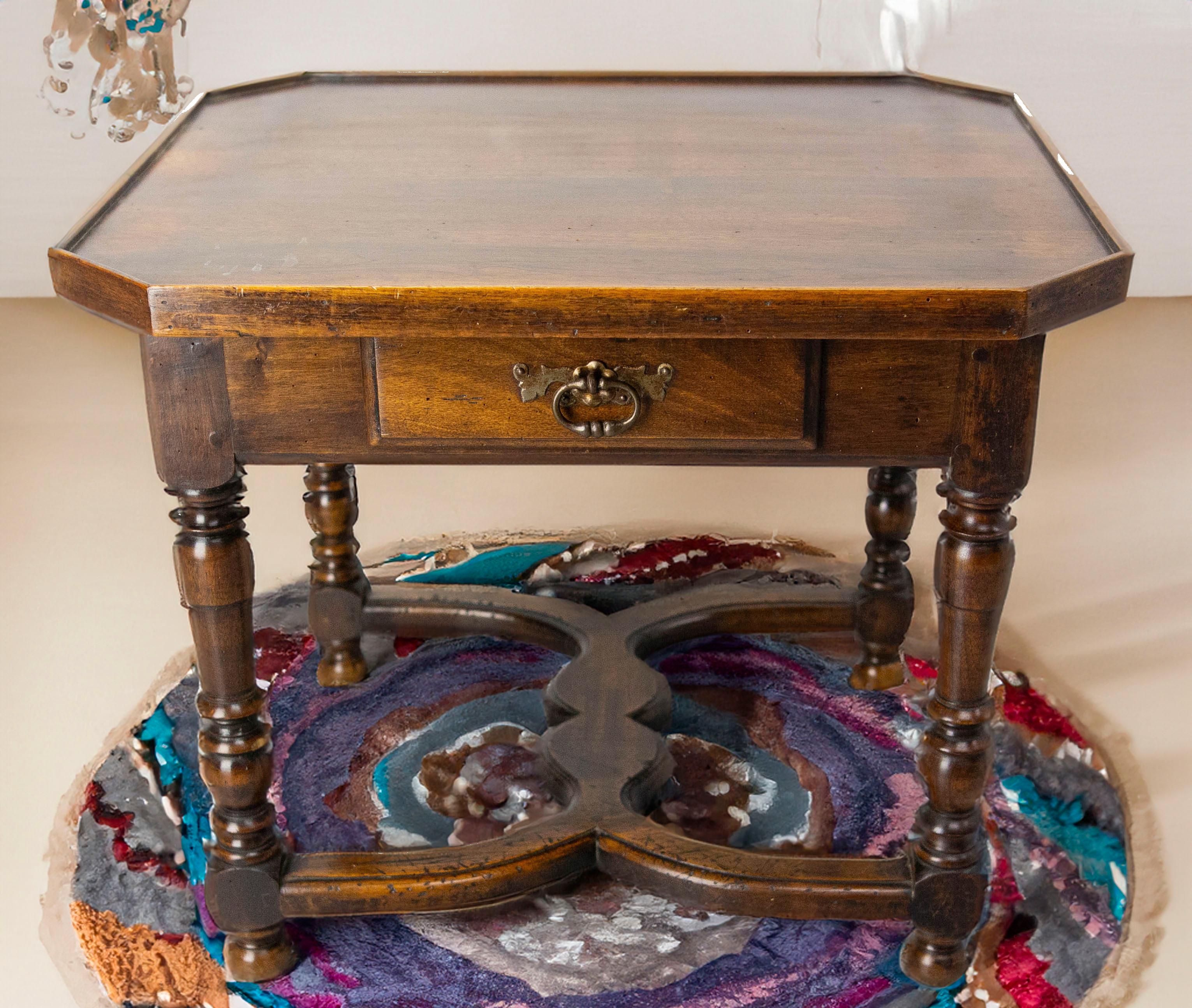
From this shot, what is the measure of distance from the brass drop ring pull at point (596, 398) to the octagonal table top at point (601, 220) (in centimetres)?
9

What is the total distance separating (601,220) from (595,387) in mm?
216

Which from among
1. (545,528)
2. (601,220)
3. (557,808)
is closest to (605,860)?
(557,808)

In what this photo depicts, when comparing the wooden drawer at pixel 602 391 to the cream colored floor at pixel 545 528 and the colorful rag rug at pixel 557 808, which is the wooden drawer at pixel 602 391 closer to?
the colorful rag rug at pixel 557 808

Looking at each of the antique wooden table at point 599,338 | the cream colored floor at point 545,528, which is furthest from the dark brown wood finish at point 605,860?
the cream colored floor at point 545,528

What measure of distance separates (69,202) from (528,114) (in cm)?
212

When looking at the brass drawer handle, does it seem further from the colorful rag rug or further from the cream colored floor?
the cream colored floor

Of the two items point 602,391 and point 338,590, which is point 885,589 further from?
point 602,391

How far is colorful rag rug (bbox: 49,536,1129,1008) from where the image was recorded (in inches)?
65.6

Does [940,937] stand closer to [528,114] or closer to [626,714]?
[626,714]

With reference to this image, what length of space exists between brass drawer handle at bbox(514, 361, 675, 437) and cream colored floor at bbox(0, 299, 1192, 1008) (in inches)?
37.8

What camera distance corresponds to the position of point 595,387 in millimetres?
1350

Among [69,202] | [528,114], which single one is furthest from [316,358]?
[69,202]

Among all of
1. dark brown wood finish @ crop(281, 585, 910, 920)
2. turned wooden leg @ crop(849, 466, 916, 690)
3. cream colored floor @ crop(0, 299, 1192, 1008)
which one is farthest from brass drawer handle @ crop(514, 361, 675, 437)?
cream colored floor @ crop(0, 299, 1192, 1008)

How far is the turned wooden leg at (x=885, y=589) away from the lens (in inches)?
83.7
